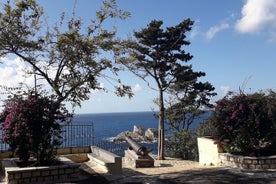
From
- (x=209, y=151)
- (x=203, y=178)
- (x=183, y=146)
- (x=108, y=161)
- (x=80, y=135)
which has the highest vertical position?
(x=80, y=135)

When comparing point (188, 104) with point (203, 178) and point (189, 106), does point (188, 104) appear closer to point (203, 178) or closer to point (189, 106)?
point (189, 106)

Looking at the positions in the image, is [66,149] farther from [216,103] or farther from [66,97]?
[216,103]

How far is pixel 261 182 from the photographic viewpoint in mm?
8484

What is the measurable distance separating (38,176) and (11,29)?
4.84 m

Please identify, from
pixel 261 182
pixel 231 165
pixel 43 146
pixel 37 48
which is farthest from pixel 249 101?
pixel 37 48

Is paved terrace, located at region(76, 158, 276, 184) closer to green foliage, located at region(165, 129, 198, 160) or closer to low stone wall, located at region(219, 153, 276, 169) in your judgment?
low stone wall, located at region(219, 153, 276, 169)

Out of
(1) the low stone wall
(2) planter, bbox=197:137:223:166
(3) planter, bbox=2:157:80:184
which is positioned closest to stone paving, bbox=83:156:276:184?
(1) the low stone wall

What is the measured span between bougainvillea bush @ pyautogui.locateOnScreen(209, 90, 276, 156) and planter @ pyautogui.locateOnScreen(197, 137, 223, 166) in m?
0.66

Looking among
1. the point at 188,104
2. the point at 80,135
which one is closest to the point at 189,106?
the point at 188,104

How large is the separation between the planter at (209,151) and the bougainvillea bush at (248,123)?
66cm

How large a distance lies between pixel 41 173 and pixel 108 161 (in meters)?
2.94

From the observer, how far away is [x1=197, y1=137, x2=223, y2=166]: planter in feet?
40.0

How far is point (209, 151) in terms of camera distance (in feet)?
42.3

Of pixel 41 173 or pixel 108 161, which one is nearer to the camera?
pixel 41 173
